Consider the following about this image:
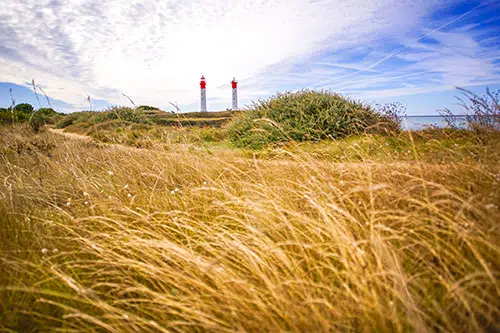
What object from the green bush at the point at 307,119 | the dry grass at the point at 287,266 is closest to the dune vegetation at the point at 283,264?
the dry grass at the point at 287,266

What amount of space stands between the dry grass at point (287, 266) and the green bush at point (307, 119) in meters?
4.16

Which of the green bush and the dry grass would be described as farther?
the green bush

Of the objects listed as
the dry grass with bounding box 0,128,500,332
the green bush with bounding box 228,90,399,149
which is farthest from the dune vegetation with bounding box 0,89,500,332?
the green bush with bounding box 228,90,399,149

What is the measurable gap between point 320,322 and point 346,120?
7.12 metres

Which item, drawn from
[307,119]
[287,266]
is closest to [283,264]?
[287,266]

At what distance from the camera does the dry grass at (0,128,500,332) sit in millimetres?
1193

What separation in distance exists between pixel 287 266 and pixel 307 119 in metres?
6.34

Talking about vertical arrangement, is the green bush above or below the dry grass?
above

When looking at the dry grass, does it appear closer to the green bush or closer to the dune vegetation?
the dune vegetation

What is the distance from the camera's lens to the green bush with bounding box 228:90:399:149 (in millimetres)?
7066

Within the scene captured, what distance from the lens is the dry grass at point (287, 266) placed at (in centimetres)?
119

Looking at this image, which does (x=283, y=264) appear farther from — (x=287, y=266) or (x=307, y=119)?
(x=307, y=119)

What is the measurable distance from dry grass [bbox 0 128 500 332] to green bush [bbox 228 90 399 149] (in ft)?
13.6

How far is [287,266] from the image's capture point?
1.47 m
